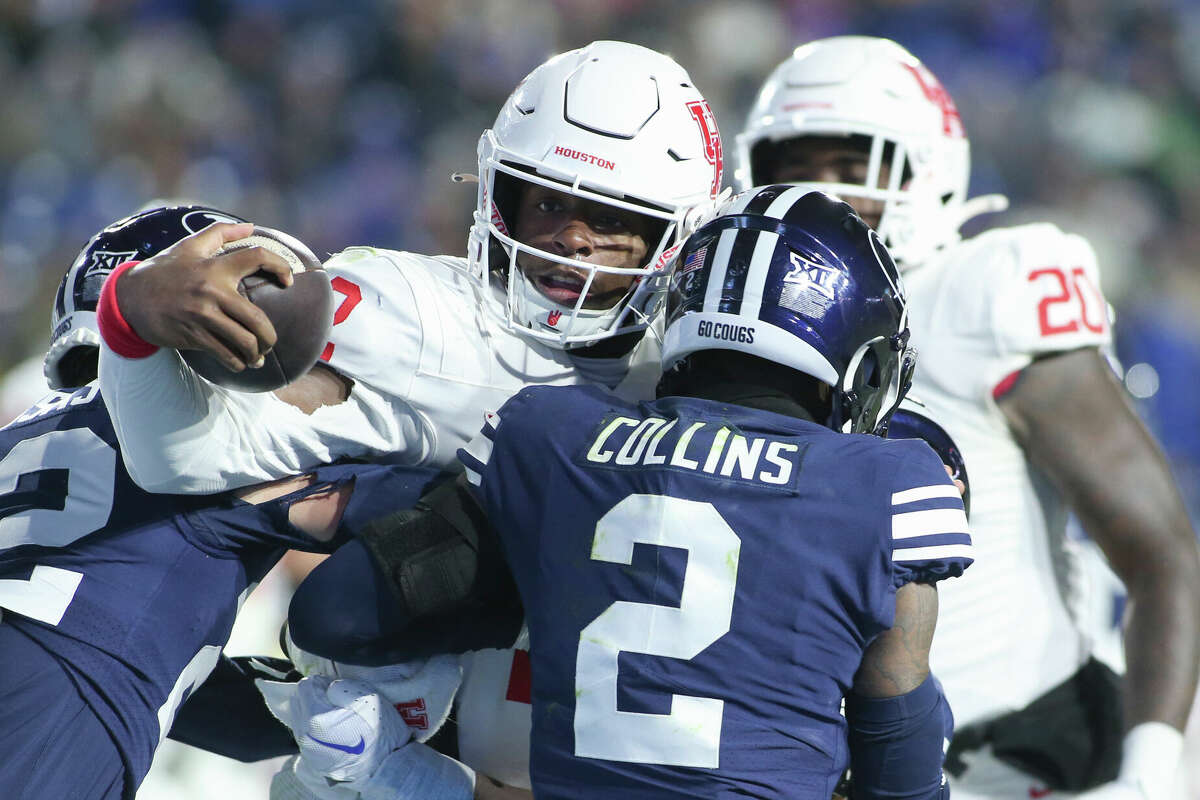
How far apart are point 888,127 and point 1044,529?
0.97 m

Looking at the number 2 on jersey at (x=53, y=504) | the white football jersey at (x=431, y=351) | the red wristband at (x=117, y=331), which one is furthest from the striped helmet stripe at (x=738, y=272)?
the number 2 on jersey at (x=53, y=504)

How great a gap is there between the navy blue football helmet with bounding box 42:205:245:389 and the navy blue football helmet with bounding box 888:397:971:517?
1.14 metres

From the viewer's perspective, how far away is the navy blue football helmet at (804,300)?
1.85 meters

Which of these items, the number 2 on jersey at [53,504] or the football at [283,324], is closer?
the football at [283,324]

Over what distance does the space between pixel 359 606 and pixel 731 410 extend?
561 mm

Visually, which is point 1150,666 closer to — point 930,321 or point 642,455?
point 930,321

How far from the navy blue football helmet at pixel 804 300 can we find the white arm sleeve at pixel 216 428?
0.46m

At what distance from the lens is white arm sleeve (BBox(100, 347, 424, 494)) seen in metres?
1.71

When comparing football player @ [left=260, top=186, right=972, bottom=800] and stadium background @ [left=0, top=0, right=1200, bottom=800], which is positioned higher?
football player @ [left=260, top=186, right=972, bottom=800]

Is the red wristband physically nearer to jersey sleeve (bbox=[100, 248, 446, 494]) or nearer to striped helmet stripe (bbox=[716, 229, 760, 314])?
jersey sleeve (bbox=[100, 248, 446, 494])

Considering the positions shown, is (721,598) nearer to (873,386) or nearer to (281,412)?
(873,386)

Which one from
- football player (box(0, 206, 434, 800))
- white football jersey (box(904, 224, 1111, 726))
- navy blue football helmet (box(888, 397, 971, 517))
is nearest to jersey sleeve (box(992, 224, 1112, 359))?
white football jersey (box(904, 224, 1111, 726))

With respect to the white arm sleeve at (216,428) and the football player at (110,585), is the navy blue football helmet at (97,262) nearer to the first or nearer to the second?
the football player at (110,585)

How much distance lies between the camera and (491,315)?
2182mm
